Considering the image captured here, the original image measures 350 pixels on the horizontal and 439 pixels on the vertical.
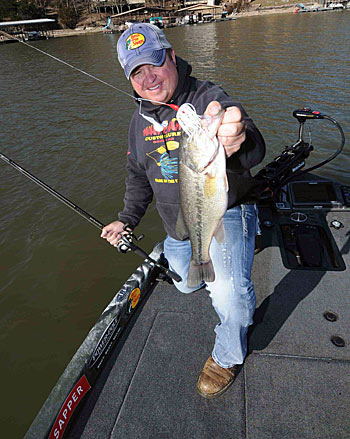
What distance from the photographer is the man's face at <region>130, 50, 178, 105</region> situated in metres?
2.34

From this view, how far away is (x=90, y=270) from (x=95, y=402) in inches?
144

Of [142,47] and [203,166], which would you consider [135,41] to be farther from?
[203,166]

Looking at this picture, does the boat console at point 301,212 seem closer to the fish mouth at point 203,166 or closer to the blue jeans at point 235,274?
the blue jeans at point 235,274

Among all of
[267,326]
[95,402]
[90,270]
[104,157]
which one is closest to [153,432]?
[95,402]

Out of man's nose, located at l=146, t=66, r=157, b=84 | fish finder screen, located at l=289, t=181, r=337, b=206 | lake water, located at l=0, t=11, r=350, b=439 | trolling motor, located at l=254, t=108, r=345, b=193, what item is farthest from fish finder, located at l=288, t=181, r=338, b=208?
man's nose, located at l=146, t=66, r=157, b=84

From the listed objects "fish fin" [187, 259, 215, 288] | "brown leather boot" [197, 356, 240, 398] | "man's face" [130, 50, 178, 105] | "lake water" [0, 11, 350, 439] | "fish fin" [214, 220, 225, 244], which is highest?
"man's face" [130, 50, 178, 105]

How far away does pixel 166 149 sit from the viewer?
8.14ft

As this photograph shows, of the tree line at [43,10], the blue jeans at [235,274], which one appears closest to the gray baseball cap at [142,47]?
the blue jeans at [235,274]

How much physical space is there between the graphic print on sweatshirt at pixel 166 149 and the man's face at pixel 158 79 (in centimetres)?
23

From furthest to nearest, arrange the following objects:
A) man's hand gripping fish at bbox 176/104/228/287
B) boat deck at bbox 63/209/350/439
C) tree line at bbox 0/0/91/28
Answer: tree line at bbox 0/0/91/28, boat deck at bbox 63/209/350/439, man's hand gripping fish at bbox 176/104/228/287

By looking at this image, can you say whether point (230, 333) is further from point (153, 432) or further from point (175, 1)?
point (175, 1)

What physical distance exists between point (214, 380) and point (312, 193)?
374 cm

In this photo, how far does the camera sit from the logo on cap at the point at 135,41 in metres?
2.30

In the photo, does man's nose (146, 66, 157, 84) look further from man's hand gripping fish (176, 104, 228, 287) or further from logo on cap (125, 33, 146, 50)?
man's hand gripping fish (176, 104, 228, 287)
